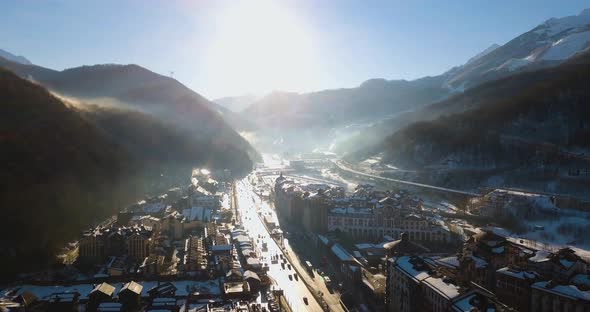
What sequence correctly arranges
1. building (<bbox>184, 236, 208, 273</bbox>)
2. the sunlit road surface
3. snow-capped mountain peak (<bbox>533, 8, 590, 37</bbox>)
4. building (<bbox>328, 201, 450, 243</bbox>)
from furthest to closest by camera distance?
snow-capped mountain peak (<bbox>533, 8, 590, 37</bbox>) < building (<bbox>328, 201, 450, 243</bbox>) < building (<bbox>184, 236, 208, 273</bbox>) < the sunlit road surface

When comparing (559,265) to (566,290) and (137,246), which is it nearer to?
(566,290)

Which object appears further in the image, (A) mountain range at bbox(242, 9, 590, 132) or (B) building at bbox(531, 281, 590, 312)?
(A) mountain range at bbox(242, 9, 590, 132)

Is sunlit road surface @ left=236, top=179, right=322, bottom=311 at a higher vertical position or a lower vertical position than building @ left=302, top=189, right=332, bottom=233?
lower

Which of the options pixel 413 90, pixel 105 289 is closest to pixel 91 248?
pixel 105 289

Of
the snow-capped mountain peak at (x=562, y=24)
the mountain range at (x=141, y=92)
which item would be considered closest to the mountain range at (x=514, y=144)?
the mountain range at (x=141, y=92)

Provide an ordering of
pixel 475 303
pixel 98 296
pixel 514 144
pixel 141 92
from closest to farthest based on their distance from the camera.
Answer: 1. pixel 475 303
2. pixel 98 296
3. pixel 514 144
4. pixel 141 92

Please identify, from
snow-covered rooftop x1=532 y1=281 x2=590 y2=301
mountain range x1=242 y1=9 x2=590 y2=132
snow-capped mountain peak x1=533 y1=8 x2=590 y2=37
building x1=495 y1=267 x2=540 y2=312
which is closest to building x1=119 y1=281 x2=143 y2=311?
building x1=495 y1=267 x2=540 y2=312

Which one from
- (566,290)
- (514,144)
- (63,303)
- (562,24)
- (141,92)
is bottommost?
(63,303)

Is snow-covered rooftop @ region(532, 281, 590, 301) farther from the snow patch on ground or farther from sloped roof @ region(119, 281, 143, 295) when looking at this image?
the snow patch on ground

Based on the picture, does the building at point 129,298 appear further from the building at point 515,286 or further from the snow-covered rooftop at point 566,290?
the snow-covered rooftop at point 566,290
